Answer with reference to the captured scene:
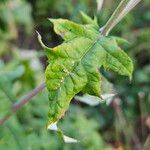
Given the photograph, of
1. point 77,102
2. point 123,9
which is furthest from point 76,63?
point 77,102

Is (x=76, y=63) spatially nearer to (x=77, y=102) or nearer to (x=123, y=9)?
(x=123, y=9)

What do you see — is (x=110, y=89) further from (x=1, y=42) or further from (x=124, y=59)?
(x=1, y=42)

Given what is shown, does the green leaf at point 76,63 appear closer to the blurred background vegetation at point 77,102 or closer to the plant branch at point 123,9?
the plant branch at point 123,9

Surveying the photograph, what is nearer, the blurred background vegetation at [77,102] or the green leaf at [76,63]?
the green leaf at [76,63]

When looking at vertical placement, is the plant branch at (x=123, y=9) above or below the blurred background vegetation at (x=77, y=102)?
above

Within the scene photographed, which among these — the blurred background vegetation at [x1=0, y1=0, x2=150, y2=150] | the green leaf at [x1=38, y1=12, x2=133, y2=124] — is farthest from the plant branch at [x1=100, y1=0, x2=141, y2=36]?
the blurred background vegetation at [x1=0, y1=0, x2=150, y2=150]

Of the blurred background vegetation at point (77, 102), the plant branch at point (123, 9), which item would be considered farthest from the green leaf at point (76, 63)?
the blurred background vegetation at point (77, 102)
